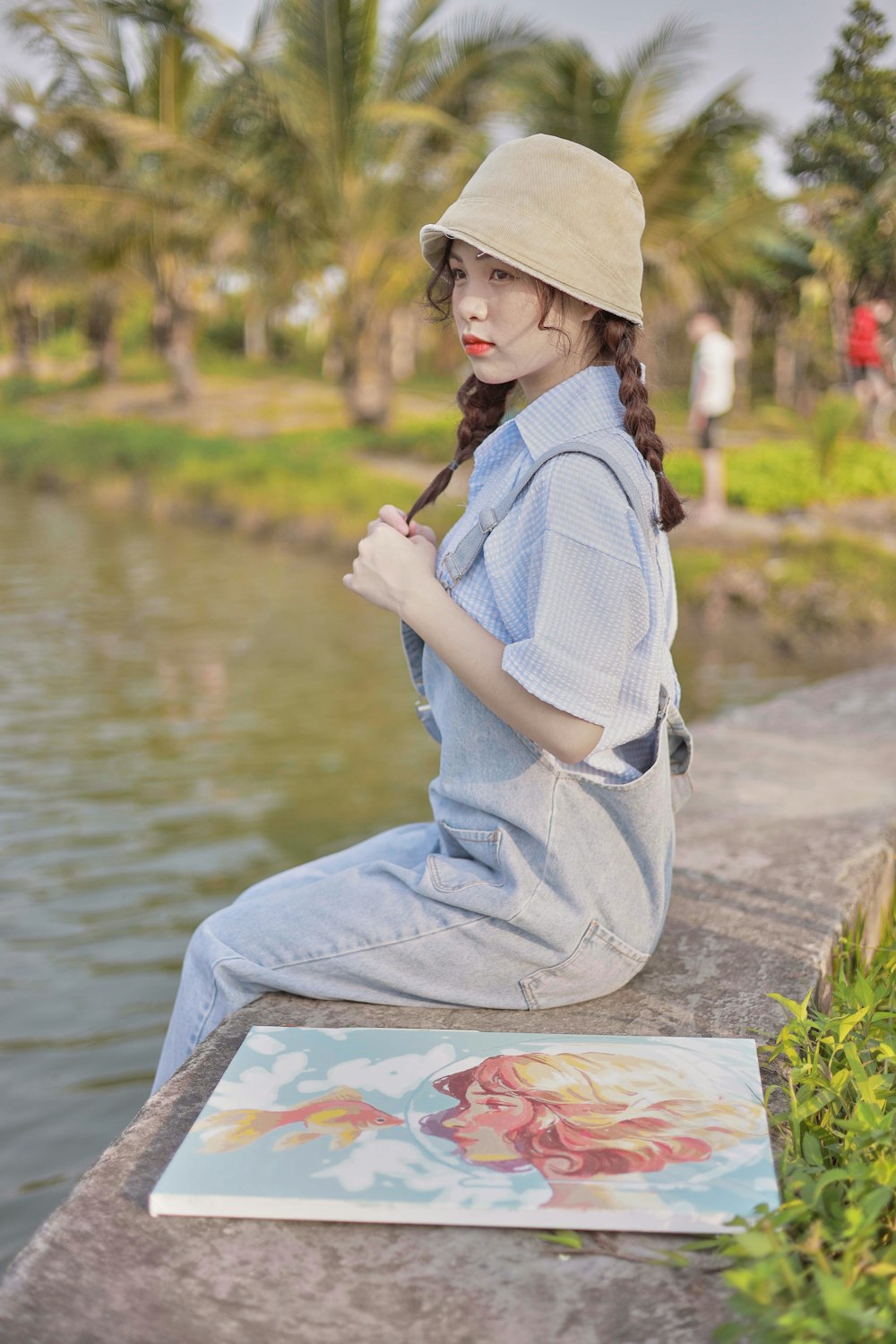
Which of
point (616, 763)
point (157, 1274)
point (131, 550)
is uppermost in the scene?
point (616, 763)

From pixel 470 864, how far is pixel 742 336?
2248 centimetres

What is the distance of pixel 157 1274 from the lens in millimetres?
1346

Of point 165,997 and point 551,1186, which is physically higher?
point 551,1186

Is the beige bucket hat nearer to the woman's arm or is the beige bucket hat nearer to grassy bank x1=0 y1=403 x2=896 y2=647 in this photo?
the woman's arm

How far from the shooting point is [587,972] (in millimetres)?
1938

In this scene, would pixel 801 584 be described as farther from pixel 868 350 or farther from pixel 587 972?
pixel 587 972

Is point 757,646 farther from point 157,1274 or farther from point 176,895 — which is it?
point 157,1274

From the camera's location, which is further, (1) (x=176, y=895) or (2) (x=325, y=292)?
(2) (x=325, y=292)

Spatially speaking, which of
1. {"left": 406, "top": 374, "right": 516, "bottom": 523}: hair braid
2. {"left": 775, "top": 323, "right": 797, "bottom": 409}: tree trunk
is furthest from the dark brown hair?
{"left": 775, "top": 323, "right": 797, "bottom": 409}: tree trunk

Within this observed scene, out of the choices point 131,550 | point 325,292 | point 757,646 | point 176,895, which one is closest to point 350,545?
point 131,550

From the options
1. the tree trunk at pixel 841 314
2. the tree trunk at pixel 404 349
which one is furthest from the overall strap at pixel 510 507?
the tree trunk at pixel 404 349

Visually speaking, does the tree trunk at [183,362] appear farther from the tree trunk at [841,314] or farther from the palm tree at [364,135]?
the tree trunk at [841,314]

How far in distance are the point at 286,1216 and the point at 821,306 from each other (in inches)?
288

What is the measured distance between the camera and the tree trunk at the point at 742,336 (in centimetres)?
2231
